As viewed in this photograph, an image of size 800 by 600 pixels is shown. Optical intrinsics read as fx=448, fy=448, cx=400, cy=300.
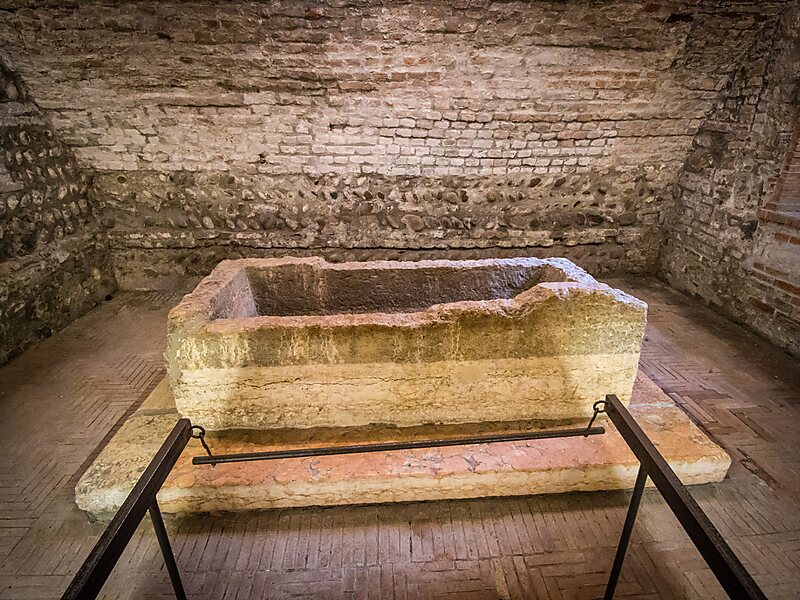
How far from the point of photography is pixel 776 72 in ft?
14.4

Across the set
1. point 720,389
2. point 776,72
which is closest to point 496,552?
point 720,389

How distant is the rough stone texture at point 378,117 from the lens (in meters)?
4.02

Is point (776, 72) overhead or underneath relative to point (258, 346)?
overhead

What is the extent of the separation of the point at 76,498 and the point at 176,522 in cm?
60

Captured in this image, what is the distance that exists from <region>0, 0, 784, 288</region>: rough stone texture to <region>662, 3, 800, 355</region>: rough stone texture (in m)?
0.22

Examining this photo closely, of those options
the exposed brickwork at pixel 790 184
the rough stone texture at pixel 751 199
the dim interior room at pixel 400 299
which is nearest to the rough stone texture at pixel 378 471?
the dim interior room at pixel 400 299

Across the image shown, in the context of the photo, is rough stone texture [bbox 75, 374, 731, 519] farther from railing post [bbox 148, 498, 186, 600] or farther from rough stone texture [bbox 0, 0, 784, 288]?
rough stone texture [bbox 0, 0, 784, 288]

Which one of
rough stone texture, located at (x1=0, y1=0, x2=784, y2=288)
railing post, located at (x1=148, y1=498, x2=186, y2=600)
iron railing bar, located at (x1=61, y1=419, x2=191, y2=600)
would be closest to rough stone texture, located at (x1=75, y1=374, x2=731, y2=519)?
railing post, located at (x1=148, y1=498, x2=186, y2=600)

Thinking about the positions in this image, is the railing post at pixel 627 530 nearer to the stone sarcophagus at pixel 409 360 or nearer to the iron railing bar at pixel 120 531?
the stone sarcophagus at pixel 409 360

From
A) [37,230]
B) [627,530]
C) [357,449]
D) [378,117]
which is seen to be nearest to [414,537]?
[357,449]

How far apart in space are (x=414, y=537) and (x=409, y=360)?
101cm

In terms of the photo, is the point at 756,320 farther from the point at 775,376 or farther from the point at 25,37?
the point at 25,37

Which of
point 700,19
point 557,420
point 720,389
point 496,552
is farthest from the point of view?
point 700,19

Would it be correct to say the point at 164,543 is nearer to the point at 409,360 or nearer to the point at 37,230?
the point at 409,360
